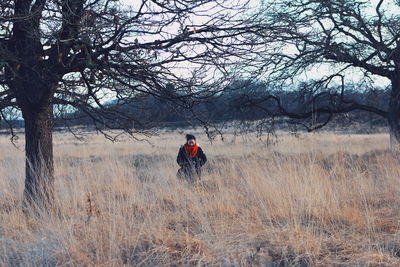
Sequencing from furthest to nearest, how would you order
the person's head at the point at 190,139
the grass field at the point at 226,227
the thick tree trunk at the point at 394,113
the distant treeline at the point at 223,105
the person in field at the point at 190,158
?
the thick tree trunk at the point at 394,113 → the person's head at the point at 190,139 → the person in field at the point at 190,158 → the distant treeline at the point at 223,105 → the grass field at the point at 226,227

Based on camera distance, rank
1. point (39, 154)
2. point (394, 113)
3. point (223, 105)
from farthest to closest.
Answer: point (394, 113), point (223, 105), point (39, 154)

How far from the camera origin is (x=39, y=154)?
6.24 meters

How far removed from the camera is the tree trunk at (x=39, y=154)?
6055 millimetres

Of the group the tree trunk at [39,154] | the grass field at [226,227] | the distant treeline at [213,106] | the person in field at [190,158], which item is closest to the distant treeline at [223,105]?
the distant treeline at [213,106]

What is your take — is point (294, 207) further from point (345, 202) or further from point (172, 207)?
point (172, 207)

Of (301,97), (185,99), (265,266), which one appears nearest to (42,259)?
(265,266)

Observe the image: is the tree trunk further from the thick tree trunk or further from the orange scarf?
the thick tree trunk

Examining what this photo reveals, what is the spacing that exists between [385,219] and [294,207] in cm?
97

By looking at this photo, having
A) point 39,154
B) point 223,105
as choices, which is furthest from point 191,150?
point 39,154

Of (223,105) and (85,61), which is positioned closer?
(85,61)

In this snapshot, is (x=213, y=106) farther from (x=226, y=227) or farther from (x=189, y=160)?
(x=226, y=227)

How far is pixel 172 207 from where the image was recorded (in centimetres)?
621

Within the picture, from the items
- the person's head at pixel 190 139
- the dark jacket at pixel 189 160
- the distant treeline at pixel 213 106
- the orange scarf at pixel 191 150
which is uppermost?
the distant treeline at pixel 213 106

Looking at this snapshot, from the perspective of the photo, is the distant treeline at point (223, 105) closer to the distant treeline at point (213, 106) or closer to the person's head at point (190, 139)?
the distant treeline at point (213, 106)
